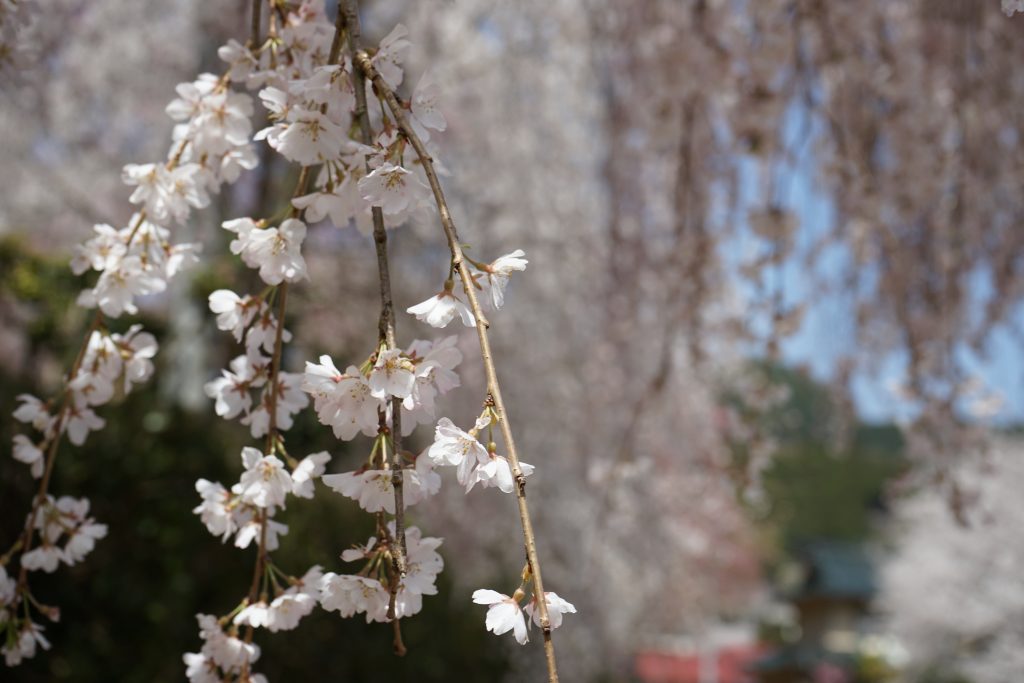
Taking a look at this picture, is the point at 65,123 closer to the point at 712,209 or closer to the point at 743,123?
the point at 712,209

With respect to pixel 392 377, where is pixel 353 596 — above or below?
below

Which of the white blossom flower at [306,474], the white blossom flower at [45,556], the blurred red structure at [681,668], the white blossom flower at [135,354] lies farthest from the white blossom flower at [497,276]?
the blurred red structure at [681,668]

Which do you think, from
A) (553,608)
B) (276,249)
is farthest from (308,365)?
(553,608)

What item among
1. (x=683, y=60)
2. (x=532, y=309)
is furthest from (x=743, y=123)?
(x=532, y=309)

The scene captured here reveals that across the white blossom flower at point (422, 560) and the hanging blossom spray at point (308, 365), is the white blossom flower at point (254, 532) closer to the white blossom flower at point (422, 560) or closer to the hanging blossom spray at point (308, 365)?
the hanging blossom spray at point (308, 365)

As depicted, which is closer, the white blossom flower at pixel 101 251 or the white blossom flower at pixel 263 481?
the white blossom flower at pixel 263 481

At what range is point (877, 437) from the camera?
23234 millimetres

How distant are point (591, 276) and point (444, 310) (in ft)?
10.9

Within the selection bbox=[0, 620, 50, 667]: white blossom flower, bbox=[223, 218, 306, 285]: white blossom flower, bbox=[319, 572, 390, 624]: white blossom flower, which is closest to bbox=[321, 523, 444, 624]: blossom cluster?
bbox=[319, 572, 390, 624]: white blossom flower

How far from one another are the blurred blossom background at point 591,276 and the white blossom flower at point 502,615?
1.77 ft

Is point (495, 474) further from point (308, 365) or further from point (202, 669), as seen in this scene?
point (202, 669)

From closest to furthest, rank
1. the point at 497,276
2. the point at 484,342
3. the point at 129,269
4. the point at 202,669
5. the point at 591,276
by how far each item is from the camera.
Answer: the point at 484,342, the point at 497,276, the point at 202,669, the point at 129,269, the point at 591,276

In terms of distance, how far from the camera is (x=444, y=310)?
2.47 ft

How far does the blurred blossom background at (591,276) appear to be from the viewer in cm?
222
